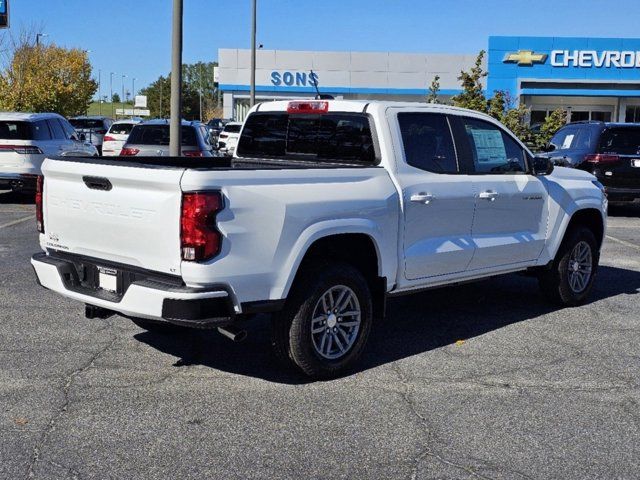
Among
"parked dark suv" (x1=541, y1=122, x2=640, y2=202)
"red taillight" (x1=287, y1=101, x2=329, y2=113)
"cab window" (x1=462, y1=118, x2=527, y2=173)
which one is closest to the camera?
"red taillight" (x1=287, y1=101, x2=329, y2=113)

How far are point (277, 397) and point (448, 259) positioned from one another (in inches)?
75.8

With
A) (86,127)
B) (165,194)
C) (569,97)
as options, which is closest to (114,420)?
(165,194)

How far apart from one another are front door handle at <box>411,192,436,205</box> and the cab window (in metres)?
0.83

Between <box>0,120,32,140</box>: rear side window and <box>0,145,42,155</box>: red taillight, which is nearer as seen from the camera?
<box>0,145,42,155</box>: red taillight

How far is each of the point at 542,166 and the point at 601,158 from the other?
28.4 ft

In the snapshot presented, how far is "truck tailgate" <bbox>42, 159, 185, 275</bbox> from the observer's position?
472 centimetres

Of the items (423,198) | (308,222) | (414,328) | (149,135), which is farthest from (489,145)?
Result: (149,135)

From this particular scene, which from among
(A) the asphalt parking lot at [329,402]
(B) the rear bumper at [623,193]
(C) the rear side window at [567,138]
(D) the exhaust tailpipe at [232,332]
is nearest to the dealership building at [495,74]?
(C) the rear side window at [567,138]

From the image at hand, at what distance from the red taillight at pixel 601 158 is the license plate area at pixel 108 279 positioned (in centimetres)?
1218

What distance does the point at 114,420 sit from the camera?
467 centimetres

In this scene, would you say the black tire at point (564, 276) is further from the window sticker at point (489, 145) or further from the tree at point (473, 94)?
the tree at point (473, 94)

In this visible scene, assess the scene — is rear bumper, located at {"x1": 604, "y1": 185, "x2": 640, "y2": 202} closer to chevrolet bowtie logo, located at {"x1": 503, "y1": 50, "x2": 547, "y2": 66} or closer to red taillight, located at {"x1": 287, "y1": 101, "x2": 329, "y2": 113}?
red taillight, located at {"x1": 287, "y1": 101, "x2": 329, "y2": 113}

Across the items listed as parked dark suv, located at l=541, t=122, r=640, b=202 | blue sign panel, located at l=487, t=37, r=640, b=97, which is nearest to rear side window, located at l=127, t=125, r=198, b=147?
parked dark suv, located at l=541, t=122, r=640, b=202

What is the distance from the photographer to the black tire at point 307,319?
5242mm
